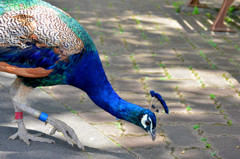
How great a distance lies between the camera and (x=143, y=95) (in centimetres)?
451

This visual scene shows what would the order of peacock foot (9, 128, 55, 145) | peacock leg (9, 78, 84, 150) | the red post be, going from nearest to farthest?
peacock leg (9, 78, 84, 150)
peacock foot (9, 128, 55, 145)
the red post

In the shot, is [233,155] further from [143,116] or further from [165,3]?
[165,3]

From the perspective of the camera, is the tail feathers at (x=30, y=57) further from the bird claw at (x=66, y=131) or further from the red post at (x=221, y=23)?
the red post at (x=221, y=23)

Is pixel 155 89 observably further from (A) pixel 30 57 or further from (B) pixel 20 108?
(A) pixel 30 57

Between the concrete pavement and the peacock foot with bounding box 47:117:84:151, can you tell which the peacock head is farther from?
the peacock foot with bounding box 47:117:84:151

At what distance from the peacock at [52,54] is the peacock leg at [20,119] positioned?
0.37 ft

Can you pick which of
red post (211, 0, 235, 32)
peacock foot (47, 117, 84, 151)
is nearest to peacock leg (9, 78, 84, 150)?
peacock foot (47, 117, 84, 151)

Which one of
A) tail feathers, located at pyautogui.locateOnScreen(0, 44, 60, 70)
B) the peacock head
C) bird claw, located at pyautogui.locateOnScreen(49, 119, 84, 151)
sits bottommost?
bird claw, located at pyautogui.locateOnScreen(49, 119, 84, 151)

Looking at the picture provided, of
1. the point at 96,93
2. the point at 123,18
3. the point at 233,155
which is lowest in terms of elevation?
the point at 123,18

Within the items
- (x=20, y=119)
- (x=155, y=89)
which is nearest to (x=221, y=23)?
(x=155, y=89)

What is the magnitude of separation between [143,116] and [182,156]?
0.67m

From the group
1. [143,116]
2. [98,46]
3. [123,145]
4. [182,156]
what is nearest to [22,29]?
[143,116]

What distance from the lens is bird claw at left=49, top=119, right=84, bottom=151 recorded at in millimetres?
3232

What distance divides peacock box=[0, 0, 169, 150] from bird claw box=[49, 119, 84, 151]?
1.17 feet
